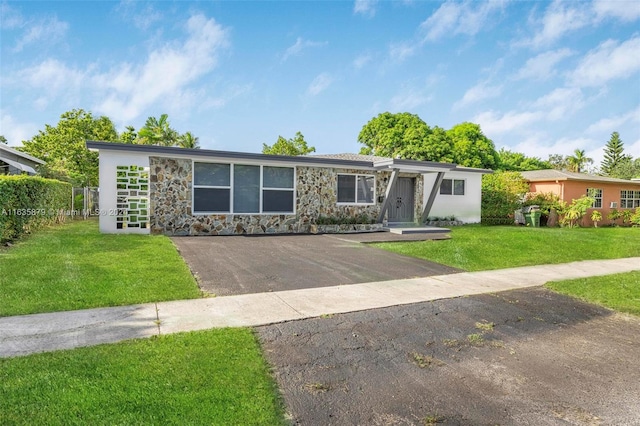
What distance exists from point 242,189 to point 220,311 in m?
9.20

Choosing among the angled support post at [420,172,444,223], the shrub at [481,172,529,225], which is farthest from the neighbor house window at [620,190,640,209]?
the angled support post at [420,172,444,223]

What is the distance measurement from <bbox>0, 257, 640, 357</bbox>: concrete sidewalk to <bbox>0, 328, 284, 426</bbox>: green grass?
423mm

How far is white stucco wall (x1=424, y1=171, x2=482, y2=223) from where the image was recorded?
1902cm

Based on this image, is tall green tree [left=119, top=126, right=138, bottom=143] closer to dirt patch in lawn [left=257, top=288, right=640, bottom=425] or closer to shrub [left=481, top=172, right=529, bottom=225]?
shrub [left=481, top=172, right=529, bottom=225]

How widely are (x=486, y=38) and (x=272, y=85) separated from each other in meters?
9.74

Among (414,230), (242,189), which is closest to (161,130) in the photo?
(242,189)

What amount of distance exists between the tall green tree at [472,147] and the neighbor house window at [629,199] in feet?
41.1

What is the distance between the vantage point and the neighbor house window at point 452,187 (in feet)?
62.7

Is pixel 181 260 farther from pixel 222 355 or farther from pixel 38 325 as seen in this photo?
pixel 222 355

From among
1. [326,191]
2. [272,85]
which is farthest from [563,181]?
[272,85]

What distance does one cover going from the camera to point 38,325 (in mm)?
4230

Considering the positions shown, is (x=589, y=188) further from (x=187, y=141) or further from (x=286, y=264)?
(x=187, y=141)

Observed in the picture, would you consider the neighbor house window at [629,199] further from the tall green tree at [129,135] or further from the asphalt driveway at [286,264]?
the tall green tree at [129,135]

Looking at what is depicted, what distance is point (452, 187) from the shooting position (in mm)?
19359
